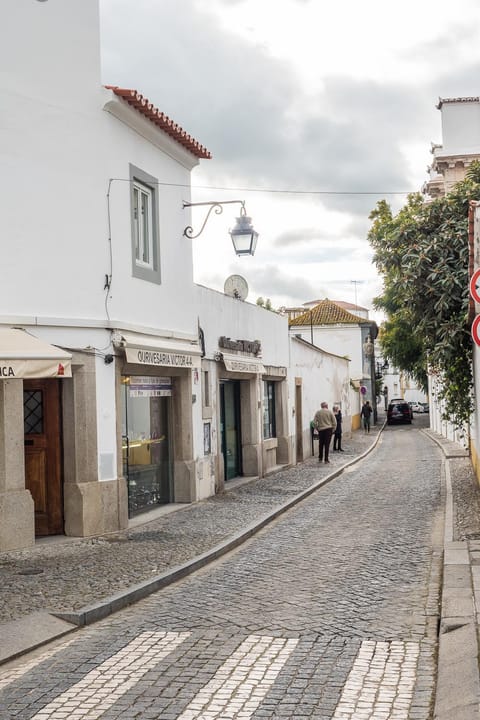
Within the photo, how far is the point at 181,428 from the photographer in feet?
49.6

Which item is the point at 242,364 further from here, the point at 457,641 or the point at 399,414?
the point at 399,414

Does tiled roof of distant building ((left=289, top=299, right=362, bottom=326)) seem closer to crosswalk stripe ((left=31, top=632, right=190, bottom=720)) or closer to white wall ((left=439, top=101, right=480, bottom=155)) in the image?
white wall ((left=439, top=101, right=480, bottom=155))

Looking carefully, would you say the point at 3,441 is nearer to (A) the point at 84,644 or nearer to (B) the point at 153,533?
(B) the point at 153,533

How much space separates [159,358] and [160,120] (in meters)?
3.76

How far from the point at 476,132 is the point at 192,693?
32.0 metres

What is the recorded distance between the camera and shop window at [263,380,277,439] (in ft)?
73.5

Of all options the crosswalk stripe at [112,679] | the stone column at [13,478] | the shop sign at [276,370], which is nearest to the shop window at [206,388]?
the shop sign at [276,370]

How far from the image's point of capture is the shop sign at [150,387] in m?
13.7

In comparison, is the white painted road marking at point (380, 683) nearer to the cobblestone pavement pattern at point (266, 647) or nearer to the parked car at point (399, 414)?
the cobblestone pavement pattern at point (266, 647)

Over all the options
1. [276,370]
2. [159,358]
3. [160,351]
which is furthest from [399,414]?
[159,358]

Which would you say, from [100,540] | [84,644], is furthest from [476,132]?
[84,644]

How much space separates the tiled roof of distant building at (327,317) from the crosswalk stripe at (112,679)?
48890 mm

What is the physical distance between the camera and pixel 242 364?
18.6 m

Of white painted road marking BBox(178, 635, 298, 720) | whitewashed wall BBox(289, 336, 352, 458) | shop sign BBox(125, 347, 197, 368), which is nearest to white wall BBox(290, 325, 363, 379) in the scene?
whitewashed wall BBox(289, 336, 352, 458)
